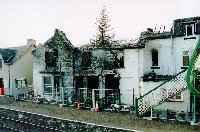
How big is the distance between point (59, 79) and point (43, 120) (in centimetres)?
1124

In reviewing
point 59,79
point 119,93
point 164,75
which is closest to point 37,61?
point 59,79

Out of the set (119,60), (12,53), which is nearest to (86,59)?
(119,60)

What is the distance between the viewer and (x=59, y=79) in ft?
140

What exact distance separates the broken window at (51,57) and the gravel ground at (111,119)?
546 cm

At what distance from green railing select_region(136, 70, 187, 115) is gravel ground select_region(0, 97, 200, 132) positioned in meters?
1.27

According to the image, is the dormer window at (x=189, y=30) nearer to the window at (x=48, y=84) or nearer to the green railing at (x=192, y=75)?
the green railing at (x=192, y=75)

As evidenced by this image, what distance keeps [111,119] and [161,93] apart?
4778mm

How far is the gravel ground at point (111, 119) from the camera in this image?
1039 inches

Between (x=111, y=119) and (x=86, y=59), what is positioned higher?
(x=86, y=59)

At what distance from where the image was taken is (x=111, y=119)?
30578 millimetres

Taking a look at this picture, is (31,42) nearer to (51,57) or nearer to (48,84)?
(51,57)

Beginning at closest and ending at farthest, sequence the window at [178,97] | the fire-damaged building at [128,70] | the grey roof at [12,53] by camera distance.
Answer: the window at [178,97], the fire-damaged building at [128,70], the grey roof at [12,53]

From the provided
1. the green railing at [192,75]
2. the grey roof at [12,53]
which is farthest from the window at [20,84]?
the green railing at [192,75]

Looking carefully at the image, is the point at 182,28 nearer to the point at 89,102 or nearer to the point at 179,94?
the point at 179,94
